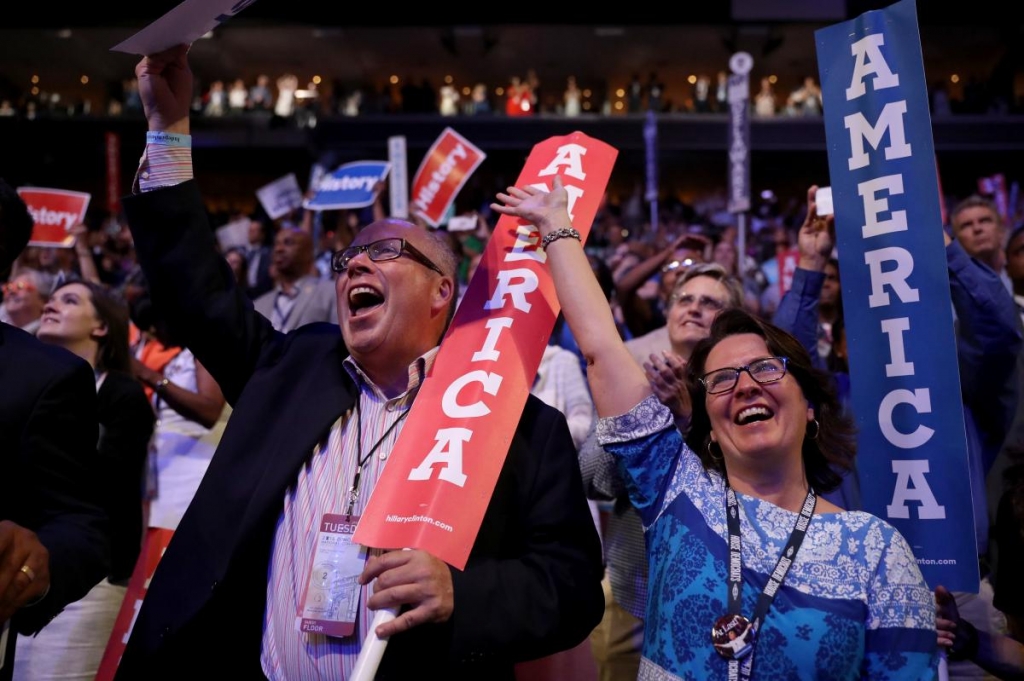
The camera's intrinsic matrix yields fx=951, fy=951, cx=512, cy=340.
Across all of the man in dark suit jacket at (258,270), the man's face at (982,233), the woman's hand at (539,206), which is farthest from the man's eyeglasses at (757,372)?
the man in dark suit jacket at (258,270)

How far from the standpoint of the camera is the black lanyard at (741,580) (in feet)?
5.72

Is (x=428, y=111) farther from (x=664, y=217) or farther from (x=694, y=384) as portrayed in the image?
(x=694, y=384)

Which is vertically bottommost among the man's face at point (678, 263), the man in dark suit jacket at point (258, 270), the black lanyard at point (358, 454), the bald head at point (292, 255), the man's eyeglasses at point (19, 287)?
the black lanyard at point (358, 454)

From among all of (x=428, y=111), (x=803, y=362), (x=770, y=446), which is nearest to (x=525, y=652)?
(x=770, y=446)

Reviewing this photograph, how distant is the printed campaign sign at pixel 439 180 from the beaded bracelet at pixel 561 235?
413 cm

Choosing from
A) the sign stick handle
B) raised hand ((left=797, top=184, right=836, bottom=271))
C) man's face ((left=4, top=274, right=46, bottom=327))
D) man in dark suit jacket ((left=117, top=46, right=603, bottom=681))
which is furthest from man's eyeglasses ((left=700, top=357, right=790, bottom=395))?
man's face ((left=4, top=274, right=46, bottom=327))

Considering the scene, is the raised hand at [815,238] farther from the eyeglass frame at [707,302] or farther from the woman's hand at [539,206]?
the woman's hand at [539,206]

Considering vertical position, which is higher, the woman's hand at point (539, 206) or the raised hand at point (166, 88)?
the raised hand at point (166, 88)

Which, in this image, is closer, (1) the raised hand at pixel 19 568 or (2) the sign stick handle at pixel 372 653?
(1) the raised hand at pixel 19 568

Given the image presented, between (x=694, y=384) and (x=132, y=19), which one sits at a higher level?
(x=132, y=19)

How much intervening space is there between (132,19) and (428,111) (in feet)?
22.9

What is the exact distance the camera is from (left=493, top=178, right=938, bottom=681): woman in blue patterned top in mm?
1759

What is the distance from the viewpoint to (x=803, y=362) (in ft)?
6.85

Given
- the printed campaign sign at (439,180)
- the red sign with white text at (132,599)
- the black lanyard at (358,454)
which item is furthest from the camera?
the printed campaign sign at (439,180)
